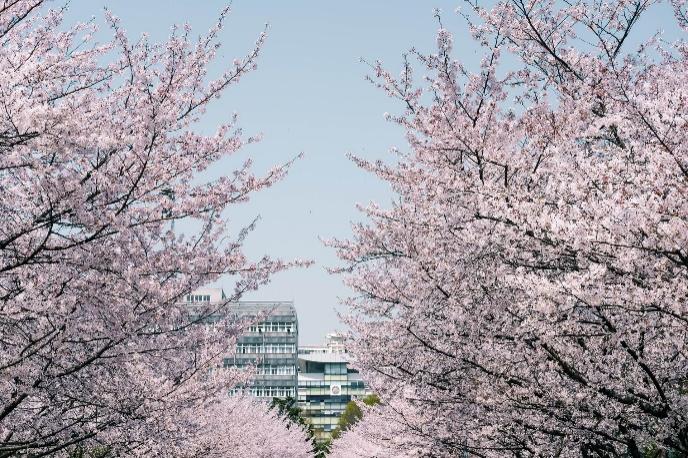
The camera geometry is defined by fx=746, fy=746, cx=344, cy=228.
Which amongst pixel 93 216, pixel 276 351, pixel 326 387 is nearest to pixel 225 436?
pixel 93 216

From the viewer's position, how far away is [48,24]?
Answer: 25.9 ft

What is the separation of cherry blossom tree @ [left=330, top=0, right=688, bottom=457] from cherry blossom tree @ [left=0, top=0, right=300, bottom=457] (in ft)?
6.71

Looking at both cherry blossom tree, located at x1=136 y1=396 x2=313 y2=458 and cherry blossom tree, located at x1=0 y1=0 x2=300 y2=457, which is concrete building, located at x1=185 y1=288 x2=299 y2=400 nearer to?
cherry blossom tree, located at x1=136 y1=396 x2=313 y2=458

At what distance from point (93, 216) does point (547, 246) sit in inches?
155

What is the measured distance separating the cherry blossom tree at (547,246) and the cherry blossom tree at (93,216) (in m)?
2.05

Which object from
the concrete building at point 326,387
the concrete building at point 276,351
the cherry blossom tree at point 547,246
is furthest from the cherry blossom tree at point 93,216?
the concrete building at point 326,387

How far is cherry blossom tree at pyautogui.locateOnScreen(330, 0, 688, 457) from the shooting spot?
558 cm

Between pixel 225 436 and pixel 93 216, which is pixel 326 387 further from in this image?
pixel 93 216

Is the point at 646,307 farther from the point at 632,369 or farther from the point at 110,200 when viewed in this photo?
the point at 110,200

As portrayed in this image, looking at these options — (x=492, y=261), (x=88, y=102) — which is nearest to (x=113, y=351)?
(x=88, y=102)

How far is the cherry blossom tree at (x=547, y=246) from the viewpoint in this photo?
18.3ft

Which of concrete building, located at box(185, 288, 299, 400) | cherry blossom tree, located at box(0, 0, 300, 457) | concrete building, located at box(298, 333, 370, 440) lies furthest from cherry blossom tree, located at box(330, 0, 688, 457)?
concrete building, located at box(298, 333, 370, 440)

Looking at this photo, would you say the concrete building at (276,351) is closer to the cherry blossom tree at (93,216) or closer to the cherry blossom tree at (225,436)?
the cherry blossom tree at (225,436)

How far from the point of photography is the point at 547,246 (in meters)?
6.24
